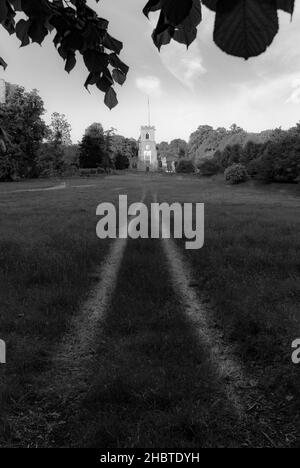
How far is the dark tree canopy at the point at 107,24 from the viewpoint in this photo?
3.92 feet

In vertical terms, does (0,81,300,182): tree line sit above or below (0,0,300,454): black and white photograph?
above

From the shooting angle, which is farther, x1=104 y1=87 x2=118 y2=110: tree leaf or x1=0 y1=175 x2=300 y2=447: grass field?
x1=0 y1=175 x2=300 y2=447: grass field

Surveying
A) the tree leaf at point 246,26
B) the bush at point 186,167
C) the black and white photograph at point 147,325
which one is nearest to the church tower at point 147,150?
the bush at point 186,167

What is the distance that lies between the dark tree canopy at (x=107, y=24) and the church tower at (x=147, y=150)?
5711 inches

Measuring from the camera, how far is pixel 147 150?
5984 inches

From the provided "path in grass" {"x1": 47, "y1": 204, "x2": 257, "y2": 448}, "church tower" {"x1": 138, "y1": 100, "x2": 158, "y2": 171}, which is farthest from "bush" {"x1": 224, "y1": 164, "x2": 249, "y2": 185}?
"church tower" {"x1": 138, "y1": 100, "x2": 158, "y2": 171}

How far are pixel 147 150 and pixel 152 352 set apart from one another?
149571mm

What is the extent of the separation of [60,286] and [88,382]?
439 centimetres

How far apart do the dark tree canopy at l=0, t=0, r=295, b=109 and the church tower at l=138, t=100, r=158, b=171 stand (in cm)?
14506

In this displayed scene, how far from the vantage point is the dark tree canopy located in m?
1.20

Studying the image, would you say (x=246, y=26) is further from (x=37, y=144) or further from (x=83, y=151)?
(x=83, y=151)

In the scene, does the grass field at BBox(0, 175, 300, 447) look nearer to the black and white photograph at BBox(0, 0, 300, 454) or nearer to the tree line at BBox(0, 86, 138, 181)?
the black and white photograph at BBox(0, 0, 300, 454)

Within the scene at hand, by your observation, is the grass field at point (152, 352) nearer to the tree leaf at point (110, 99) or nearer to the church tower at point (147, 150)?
the tree leaf at point (110, 99)

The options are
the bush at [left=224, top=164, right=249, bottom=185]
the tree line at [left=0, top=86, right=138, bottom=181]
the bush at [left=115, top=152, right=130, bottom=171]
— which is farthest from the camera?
the bush at [left=115, top=152, right=130, bottom=171]
